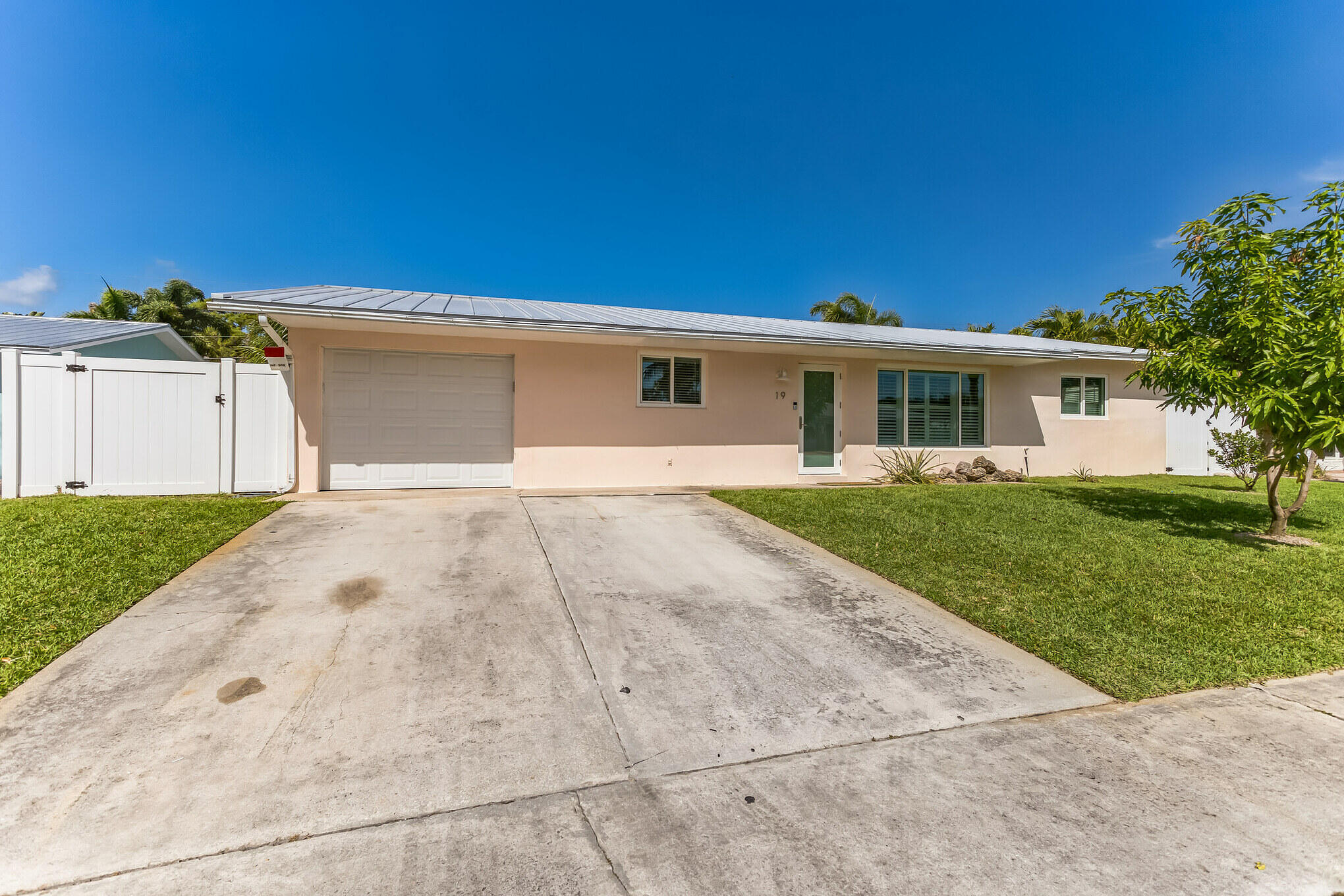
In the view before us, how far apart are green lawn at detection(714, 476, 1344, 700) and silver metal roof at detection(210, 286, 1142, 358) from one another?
2.62m

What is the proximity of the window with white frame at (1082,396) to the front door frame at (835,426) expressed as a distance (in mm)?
5524

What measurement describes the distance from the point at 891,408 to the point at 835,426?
4.42ft

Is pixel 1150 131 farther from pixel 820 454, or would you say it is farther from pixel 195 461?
pixel 195 461

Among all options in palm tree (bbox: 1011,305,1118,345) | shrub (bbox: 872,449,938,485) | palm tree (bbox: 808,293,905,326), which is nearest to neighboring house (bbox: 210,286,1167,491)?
shrub (bbox: 872,449,938,485)

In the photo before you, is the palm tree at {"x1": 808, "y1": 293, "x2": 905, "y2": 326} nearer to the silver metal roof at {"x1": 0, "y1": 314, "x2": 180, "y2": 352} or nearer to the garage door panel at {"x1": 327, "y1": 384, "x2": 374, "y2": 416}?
the garage door panel at {"x1": 327, "y1": 384, "x2": 374, "y2": 416}

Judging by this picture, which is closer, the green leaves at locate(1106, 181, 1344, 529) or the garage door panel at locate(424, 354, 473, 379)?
the green leaves at locate(1106, 181, 1344, 529)

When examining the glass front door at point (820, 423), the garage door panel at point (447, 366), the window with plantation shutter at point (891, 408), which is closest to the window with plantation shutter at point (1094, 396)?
the window with plantation shutter at point (891, 408)

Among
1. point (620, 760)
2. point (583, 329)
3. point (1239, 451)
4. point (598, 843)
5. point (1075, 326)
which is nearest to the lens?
point (598, 843)

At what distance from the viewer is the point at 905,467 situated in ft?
36.2

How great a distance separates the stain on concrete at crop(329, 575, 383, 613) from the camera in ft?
12.4

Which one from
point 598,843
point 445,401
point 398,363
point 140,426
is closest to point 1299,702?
point 598,843

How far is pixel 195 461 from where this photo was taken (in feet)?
24.4

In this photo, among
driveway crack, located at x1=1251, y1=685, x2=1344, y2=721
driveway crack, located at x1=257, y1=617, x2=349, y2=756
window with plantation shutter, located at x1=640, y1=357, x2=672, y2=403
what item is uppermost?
window with plantation shutter, located at x1=640, y1=357, x2=672, y2=403

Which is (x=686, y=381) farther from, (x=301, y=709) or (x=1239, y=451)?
(x=1239, y=451)
